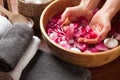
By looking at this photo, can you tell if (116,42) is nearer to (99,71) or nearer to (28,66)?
(99,71)

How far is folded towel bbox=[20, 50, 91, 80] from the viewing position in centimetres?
55

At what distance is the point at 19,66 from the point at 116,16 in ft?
0.98

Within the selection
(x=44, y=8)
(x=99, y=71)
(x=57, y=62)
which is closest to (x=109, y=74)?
(x=99, y=71)

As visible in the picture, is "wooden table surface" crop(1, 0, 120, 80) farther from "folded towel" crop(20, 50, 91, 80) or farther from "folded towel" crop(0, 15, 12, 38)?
"folded towel" crop(0, 15, 12, 38)

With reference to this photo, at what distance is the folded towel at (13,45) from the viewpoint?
0.51m

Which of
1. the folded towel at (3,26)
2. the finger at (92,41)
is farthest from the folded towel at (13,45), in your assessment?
the finger at (92,41)

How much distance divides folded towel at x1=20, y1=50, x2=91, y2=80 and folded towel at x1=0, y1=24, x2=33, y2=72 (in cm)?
5

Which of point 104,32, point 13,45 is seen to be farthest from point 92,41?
point 13,45

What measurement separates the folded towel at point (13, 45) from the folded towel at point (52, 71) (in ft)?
0.17

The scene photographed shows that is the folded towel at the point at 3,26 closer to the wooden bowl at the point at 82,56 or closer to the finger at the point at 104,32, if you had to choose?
the wooden bowl at the point at 82,56

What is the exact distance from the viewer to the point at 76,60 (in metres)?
0.54

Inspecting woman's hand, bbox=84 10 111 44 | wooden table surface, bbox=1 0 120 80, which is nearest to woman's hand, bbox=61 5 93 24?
woman's hand, bbox=84 10 111 44

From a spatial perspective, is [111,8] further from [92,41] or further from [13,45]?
[13,45]

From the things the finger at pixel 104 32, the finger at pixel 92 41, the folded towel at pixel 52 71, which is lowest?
the folded towel at pixel 52 71
